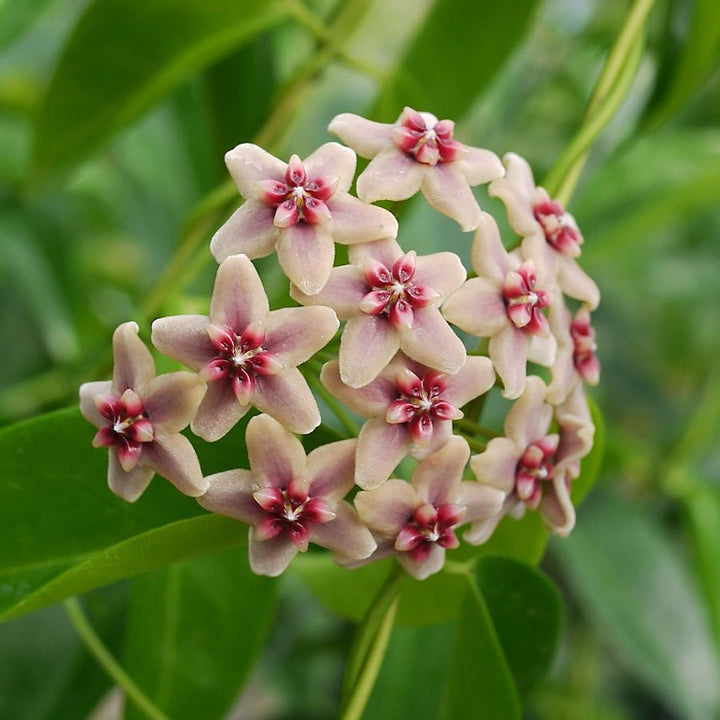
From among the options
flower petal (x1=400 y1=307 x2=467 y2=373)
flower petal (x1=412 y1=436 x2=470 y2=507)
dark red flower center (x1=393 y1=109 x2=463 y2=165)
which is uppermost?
dark red flower center (x1=393 y1=109 x2=463 y2=165)

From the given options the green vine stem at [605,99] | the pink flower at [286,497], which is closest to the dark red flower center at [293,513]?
the pink flower at [286,497]

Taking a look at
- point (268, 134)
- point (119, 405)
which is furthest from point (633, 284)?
point (119, 405)

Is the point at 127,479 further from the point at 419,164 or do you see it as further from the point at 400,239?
the point at 400,239

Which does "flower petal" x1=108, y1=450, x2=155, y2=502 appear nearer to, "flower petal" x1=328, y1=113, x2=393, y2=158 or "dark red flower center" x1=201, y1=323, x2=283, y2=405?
"dark red flower center" x1=201, y1=323, x2=283, y2=405

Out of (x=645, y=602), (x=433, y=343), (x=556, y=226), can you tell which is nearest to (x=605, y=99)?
(x=556, y=226)

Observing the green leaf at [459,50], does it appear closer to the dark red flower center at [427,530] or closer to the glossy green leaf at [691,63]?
the glossy green leaf at [691,63]

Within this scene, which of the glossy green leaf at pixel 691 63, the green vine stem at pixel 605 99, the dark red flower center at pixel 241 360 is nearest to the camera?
the dark red flower center at pixel 241 360

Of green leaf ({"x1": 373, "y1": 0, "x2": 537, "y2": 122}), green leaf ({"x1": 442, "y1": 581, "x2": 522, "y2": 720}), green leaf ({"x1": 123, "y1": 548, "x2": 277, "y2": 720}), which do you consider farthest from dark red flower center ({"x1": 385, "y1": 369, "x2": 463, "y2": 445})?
green leaf ({"x1": 373, "y1": 0, "x2": 537, "y2": 122})
